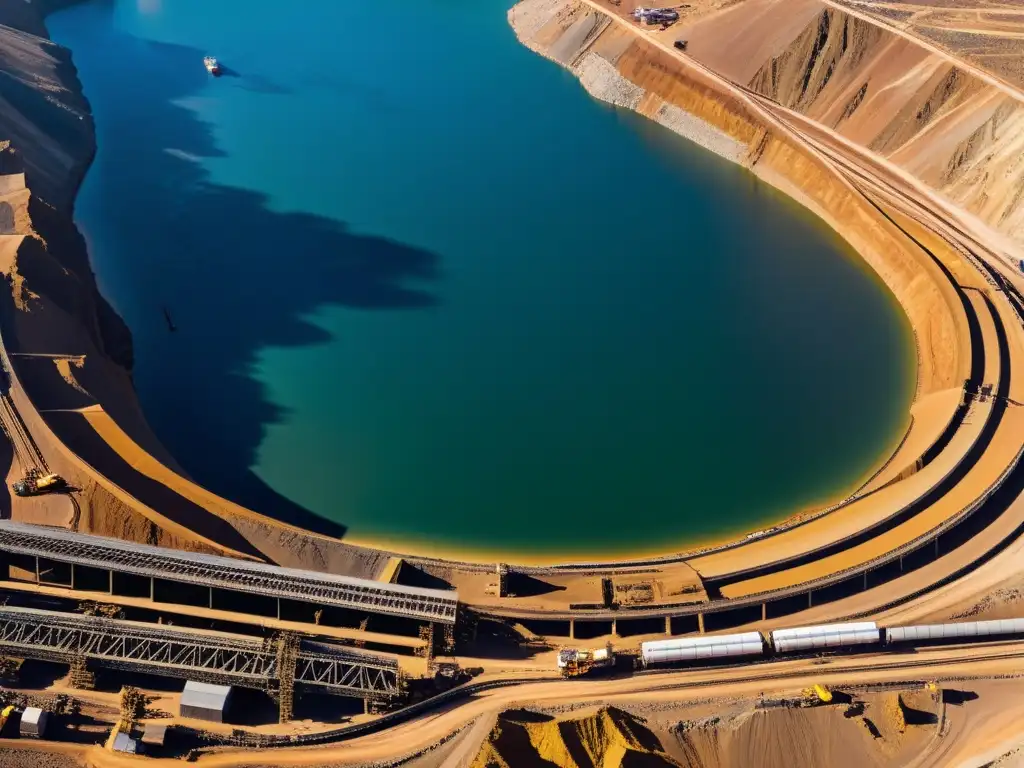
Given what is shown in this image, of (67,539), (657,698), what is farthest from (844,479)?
(67,539)

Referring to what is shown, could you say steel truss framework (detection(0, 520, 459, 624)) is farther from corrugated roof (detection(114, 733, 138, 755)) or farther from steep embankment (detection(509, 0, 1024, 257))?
steep embankment (detection(509, 0, 1024, 257))

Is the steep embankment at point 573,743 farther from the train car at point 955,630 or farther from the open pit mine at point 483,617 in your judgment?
the train car at point 955,630

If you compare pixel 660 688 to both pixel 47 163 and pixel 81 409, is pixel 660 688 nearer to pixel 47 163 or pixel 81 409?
pixel 81 409

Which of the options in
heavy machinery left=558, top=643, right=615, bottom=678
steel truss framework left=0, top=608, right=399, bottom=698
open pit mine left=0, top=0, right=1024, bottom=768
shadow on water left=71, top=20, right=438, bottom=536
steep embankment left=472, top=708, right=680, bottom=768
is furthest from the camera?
shadow on water left=71, top=20, right=438, bottom=536

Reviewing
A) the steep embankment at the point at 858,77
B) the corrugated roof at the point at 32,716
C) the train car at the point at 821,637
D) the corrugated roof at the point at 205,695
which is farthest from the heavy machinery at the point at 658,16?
the corrugated roof at the point at 32,716

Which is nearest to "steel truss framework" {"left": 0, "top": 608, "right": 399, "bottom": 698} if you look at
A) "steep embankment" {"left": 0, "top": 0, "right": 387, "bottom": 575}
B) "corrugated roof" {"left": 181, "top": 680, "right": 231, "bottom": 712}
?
"corrugated roof" {"left": 181, "top": 680, "right": 231, "bottom": 712}
